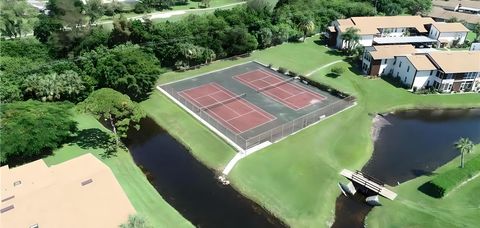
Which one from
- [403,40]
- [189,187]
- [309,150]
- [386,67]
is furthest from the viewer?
[403,40]

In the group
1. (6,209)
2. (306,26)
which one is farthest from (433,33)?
(6,209)

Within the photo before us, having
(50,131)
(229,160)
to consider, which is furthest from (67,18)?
(229,160)

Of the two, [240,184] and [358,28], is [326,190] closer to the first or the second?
[240,184]

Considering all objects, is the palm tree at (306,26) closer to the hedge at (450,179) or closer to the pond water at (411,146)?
the pond water at (411,146)

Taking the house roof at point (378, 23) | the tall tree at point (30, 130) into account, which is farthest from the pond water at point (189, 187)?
the house roof at point (378, 23)

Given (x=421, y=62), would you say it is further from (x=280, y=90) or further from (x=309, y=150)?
(x=309, y=150)

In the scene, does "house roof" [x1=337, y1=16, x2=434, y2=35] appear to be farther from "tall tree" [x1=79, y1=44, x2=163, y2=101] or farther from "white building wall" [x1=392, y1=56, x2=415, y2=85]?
"tall tree" [x1=79, y1=44, x2=163, y2=101]
